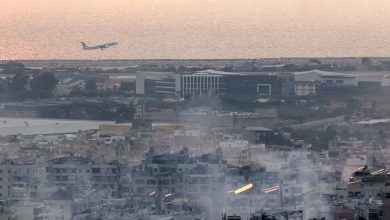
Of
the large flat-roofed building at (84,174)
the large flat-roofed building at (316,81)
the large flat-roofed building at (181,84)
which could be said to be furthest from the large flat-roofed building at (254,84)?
the large flat-roofed building at (84,174)

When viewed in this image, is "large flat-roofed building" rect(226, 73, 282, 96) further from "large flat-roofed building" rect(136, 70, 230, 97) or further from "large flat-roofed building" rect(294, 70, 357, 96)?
"large flat-roofed building" rect(294, 70, 357, 96)

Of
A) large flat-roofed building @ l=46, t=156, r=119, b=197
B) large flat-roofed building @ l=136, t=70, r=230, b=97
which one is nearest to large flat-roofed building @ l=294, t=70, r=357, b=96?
large flat-roofed building @ l=136, t=70, r=230, b=97

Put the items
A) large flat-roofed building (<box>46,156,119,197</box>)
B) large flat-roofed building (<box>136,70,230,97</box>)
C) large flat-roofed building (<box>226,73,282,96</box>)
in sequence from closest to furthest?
1. large flat-roofed building (<box>46,156,119,197</box>)
2. large flat-roofed building (<box>226,73,282,96</box>)
3. large flat-roofed building (<box>136,70,230,97</box>)

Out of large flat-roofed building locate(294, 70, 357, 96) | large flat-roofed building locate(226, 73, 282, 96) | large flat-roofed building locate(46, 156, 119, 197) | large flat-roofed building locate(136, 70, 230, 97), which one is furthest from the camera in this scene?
large flat-roofed building locate(136, 70, 230, 97)

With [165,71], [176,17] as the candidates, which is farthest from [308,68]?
[176,17]

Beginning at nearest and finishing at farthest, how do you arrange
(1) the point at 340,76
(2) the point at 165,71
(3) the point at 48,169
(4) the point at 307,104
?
(3) the point at 48,169 < (4) the point at 307,104 < (1) the point at 340,76 < (2) the point at 165,71

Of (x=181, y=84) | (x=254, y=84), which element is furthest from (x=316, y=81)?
(x=181, y=84)

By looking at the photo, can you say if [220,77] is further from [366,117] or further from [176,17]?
[176,17]

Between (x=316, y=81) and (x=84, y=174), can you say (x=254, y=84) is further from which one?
(x=84, y=174)

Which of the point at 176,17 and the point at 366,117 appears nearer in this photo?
the point at 366,117
